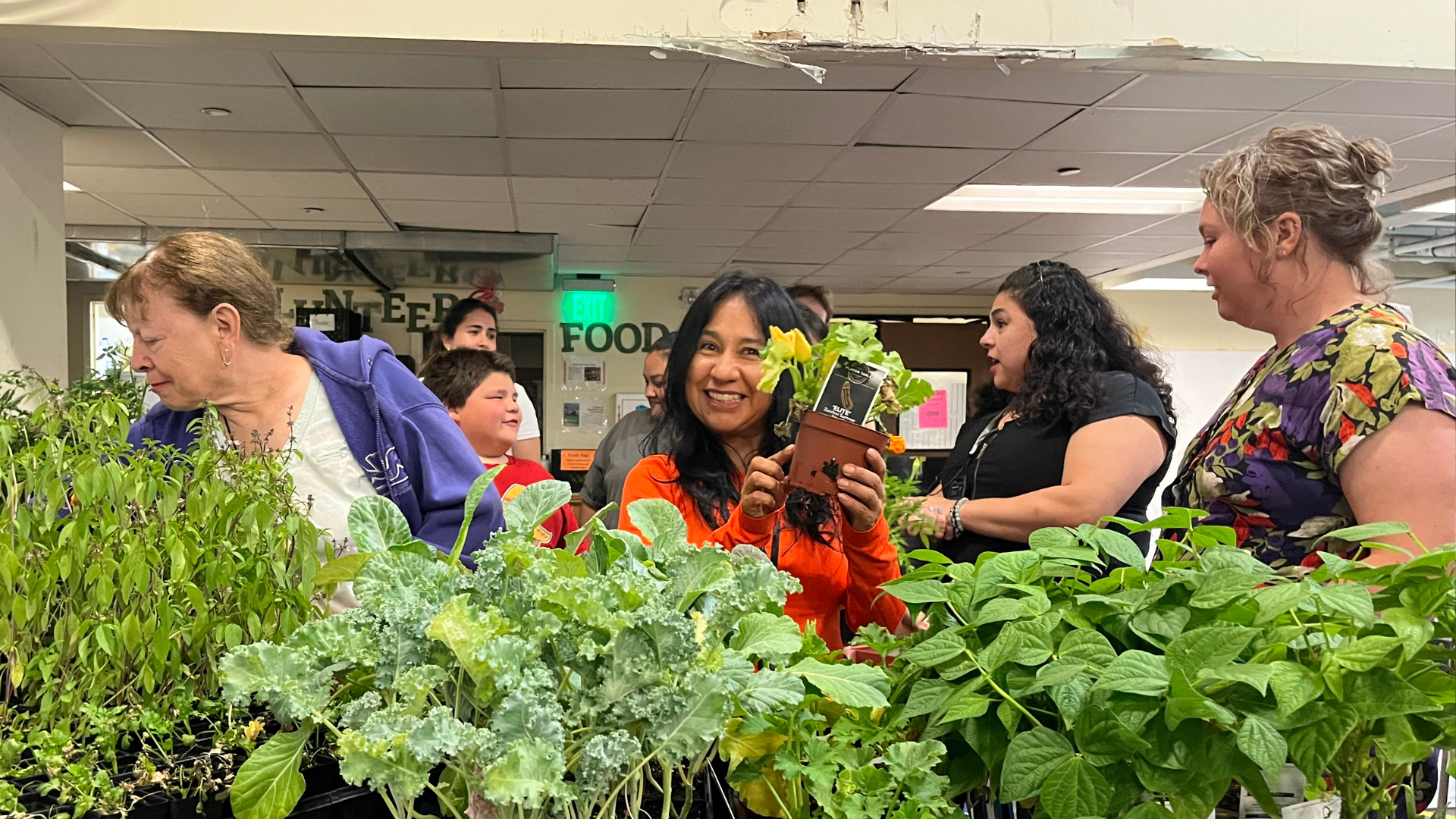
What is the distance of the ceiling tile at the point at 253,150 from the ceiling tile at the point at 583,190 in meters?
0.89

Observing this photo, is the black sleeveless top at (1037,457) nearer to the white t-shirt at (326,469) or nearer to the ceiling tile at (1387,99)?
the white t-shirt at (326,469)

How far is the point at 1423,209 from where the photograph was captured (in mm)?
5469

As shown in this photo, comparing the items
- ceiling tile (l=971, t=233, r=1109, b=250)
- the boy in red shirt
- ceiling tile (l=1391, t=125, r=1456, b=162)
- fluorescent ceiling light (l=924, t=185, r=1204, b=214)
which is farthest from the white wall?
ceiling tile (l=1391, t=125, r=1456, b=162)

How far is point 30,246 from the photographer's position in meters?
3.37

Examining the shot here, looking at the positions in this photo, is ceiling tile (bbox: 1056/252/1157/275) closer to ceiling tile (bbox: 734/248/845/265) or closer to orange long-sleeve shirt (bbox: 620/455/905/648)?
ceiling tile (bbox: 734/248/845/265)

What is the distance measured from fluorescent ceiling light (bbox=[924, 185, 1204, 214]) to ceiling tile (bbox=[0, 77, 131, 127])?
3.67m

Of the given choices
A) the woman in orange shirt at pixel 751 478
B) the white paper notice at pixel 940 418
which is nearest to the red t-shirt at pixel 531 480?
the woman in orange shirt at pixel 751 478

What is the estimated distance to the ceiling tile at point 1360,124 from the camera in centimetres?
359

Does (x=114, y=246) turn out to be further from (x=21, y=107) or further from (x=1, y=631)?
(x=1, y=631)

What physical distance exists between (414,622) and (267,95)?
10.9 ft

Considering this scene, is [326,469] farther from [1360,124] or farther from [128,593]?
[1360,124]

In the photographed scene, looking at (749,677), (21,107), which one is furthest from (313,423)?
(21,107)

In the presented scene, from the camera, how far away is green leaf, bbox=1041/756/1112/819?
68 cm

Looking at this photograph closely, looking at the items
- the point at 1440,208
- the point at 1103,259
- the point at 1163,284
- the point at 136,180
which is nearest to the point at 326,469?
the point at 136,180
